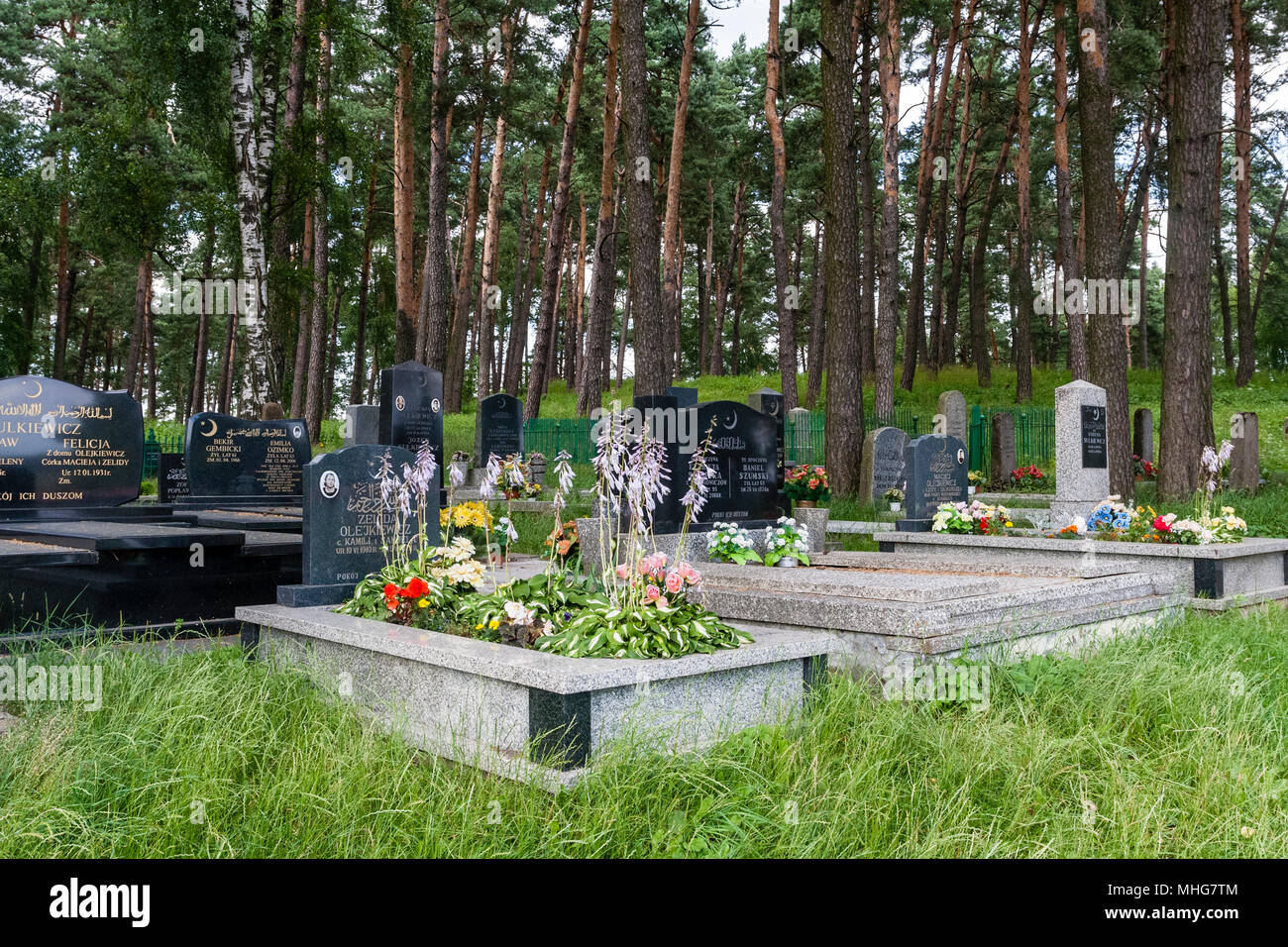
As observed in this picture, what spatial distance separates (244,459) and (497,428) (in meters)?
5.72

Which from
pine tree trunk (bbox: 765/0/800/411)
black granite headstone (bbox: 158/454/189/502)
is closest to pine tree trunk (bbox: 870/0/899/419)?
pine tree trunk (bbox: 765/0/800/411)

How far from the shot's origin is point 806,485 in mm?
14016

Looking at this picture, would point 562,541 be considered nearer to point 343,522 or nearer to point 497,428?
point 343,522

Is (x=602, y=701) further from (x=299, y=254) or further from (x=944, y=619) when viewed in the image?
(x=299, y=254)

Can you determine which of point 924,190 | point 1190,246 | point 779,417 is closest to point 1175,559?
point 779,417

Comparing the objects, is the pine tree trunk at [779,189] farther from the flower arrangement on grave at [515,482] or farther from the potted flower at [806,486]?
the flower arrangement on grave at [515,482]

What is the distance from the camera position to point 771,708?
4527 mm

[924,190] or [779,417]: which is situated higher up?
[924,190]

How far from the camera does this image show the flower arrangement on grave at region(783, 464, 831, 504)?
13922 millimetres

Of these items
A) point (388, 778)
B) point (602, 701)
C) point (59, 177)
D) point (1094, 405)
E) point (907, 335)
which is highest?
point (59, 177)

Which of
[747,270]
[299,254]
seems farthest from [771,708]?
[747,270]

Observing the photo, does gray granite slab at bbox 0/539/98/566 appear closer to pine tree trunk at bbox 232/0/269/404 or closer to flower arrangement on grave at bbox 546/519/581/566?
flower arrangement on grave at bbox 546/519/581/566

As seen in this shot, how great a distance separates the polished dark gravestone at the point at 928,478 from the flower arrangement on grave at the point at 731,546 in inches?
126

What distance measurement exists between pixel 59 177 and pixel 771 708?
774 inches
